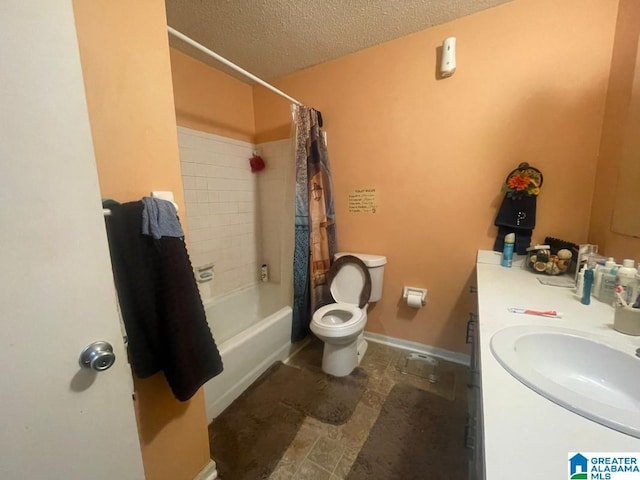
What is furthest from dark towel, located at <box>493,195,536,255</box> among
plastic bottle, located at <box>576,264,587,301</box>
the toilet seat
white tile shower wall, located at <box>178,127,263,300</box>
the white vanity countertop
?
white tile shower wall, located at <box>178,127,263,300</box>

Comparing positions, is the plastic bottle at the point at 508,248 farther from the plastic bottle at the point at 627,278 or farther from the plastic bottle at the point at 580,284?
the plastic bottle at the point at 627,278

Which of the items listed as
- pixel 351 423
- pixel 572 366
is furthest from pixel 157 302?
pixel 572 366

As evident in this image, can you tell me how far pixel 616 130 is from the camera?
1203 mm

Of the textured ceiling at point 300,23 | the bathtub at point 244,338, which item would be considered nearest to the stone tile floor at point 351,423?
the bathtub at point 244,338

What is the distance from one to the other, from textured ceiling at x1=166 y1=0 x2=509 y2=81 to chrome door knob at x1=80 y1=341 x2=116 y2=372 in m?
1.75

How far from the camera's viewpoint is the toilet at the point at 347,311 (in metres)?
1.62

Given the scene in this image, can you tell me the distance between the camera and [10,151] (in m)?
0.46

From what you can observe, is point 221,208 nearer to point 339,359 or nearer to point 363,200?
point 363,200

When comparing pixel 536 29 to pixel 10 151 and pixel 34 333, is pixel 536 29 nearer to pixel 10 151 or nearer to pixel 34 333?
pixel 10 151

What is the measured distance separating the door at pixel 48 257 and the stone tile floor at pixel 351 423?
0.87 meters

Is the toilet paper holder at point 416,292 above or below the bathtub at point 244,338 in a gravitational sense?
above

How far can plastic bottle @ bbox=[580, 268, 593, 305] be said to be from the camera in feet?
3.34

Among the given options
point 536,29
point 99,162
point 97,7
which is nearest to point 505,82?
point 536,29

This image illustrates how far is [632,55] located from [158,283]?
84.1 inches
